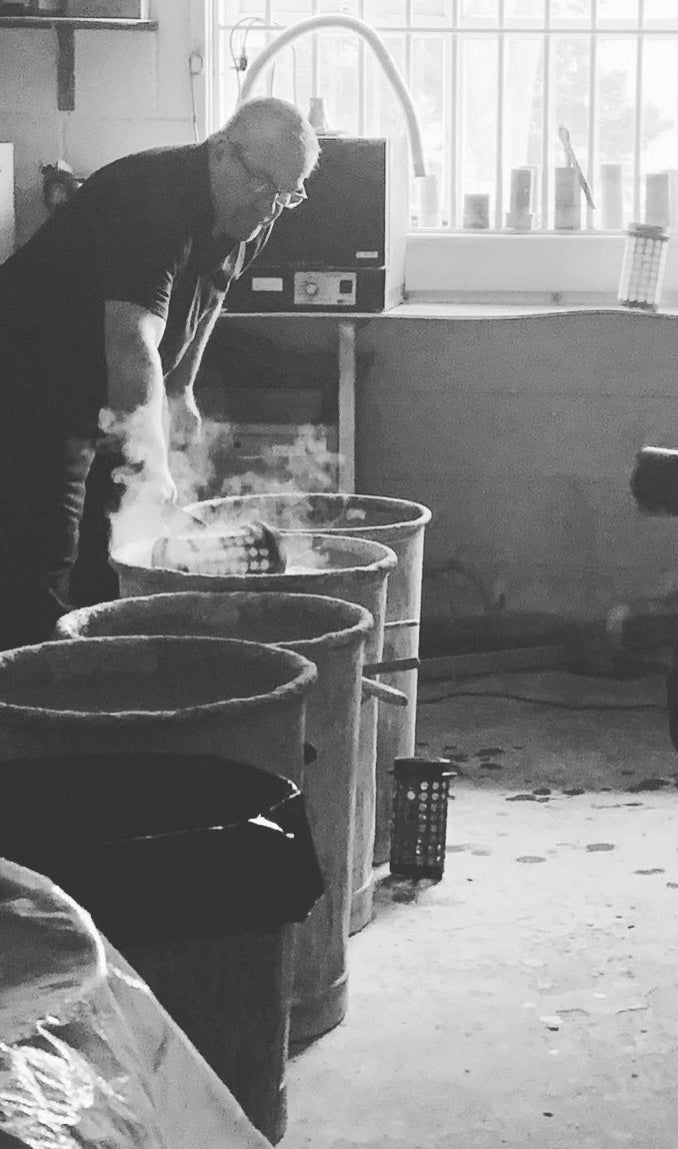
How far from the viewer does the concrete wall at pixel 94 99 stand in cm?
448

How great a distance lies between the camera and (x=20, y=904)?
108 cm

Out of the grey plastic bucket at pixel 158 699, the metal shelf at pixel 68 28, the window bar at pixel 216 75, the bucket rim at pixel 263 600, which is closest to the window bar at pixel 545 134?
the window bar at pixel 216 75

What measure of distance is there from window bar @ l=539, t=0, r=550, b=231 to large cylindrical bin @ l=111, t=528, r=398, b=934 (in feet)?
6.70

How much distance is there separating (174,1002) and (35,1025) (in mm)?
596

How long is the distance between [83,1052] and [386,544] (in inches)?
77.4

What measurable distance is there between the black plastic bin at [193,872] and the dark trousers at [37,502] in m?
1.62

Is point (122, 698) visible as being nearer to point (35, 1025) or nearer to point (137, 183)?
point (35, 1025)

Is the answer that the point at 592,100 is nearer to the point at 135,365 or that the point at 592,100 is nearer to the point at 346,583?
the point at 135,365

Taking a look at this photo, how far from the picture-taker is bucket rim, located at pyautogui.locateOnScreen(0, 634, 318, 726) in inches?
65.0

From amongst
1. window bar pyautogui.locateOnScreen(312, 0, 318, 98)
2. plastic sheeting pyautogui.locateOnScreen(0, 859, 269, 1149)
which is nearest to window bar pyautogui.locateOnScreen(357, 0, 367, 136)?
window bar pyautogui.locateOnScreen(312, 0, 318, 98)

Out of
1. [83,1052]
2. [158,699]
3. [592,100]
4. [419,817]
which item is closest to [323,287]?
[592,100]

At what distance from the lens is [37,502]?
323cm

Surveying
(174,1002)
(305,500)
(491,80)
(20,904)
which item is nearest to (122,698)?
(174,1002)

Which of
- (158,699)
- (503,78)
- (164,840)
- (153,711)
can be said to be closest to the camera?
(164,840)
